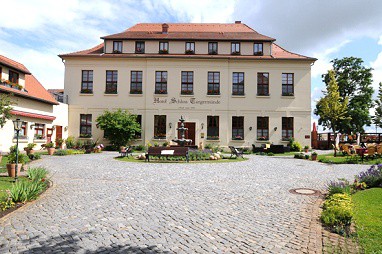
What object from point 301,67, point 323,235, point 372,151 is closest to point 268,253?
point 323,235

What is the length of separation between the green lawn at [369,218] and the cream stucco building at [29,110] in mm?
19372

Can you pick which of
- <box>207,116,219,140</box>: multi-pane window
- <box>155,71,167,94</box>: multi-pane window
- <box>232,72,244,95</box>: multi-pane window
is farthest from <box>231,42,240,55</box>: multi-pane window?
<box>155,71,167,94</box>: multi-pane window

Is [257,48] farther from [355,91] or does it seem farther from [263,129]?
[355,91]

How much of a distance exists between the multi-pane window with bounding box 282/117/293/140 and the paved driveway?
18695 mm

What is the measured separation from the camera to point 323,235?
481cm

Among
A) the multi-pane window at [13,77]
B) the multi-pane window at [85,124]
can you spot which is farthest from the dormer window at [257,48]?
the multi-pane window at [13,77]

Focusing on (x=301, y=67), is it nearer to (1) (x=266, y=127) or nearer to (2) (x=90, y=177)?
(1) (x=266, y=127)

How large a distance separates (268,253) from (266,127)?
24.4 m

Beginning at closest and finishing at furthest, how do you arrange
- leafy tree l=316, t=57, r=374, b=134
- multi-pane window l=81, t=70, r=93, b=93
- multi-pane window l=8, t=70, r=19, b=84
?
multi-pane window l=8, t=70, r=19, b=84
multi-pane window l=81, t=70, r=93, b=93
leafy tree l=316, t=57, r=374, b=134

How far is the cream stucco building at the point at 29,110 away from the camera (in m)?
19.8

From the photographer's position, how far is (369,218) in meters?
5.55

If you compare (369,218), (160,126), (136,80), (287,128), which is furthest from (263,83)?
(369,218)

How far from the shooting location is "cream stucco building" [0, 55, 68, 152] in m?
19.8

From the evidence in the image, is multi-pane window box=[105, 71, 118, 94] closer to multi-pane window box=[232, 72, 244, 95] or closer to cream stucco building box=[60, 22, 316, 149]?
cream stucco building box=[60, 22, 316, 149]
